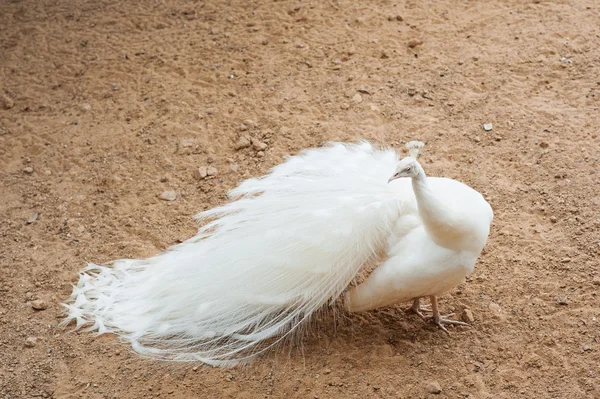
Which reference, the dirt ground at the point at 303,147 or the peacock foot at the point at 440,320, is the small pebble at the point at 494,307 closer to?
the dirt ground at the point at 303,147

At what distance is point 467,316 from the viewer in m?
4.09

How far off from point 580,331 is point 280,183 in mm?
1960

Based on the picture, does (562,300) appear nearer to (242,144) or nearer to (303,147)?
(303,147)

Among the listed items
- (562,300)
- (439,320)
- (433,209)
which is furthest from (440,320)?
(433,209)

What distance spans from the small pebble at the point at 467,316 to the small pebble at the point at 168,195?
2.35m

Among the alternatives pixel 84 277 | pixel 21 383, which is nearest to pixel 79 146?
pixel 84 277

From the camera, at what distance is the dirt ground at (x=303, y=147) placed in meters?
3.84

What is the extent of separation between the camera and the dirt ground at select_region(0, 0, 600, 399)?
3844 millimetres

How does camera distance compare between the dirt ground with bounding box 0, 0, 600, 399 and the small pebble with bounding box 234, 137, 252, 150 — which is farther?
the small pebble with bounding box 234, 137, 252, 150

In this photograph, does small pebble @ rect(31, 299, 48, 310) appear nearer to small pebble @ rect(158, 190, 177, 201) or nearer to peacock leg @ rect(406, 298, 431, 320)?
small pebble @ rect(158, 190, 177, 201)

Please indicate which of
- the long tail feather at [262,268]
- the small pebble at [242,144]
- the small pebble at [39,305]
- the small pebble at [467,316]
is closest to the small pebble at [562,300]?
the small pebble at [467,316]

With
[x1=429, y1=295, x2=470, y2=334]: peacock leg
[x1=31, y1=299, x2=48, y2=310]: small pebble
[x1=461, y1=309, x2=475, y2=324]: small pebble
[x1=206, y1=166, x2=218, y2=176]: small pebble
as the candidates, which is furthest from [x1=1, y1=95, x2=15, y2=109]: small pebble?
[x1=461, y1=309, x2=475, y2=324]: small pebble

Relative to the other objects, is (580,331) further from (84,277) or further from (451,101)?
(84,277)

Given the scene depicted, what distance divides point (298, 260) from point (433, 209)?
0.78 meters
